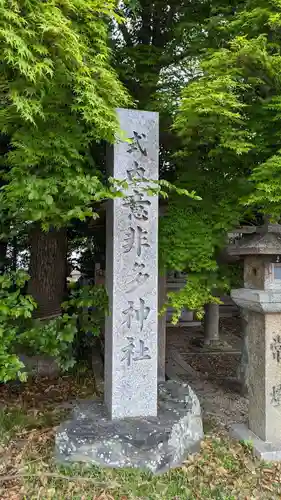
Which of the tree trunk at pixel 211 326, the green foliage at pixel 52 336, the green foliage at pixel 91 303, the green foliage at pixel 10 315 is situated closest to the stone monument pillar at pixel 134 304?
the green foliage at pixel 91 303

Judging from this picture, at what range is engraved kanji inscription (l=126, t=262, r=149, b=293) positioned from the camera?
4.21 metres

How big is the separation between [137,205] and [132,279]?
845 mm

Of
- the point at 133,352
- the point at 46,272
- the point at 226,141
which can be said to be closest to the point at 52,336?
the point at 133,352

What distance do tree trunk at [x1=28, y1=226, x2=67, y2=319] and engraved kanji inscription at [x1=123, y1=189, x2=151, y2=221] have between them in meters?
3.23

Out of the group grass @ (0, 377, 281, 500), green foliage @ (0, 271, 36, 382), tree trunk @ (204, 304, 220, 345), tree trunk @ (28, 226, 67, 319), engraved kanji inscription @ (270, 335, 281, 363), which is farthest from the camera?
tree trunk @ (204, 304, 220, 345)

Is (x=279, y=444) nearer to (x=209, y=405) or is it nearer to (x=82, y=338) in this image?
(x=209, y=405)

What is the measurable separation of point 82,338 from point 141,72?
5.13 meters

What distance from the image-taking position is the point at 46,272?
282 inches

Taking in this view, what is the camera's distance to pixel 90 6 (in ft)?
9.95

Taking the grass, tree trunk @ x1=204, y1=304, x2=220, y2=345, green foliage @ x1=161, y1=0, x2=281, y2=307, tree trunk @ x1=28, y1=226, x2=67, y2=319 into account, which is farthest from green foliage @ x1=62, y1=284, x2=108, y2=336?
tree trunk @ x1=204, y1=304, x2=220, y2=345

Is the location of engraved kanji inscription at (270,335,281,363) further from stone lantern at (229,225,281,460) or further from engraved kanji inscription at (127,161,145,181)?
engraved kanji inscription at (127,161,145,181)

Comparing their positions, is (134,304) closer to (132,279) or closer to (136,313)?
(136,313)

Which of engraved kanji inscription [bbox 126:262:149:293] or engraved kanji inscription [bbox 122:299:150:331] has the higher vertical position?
engraved kanji inscription [bbox 126:262:149:293]

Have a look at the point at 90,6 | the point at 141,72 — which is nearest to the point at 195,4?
the point at 141,72
